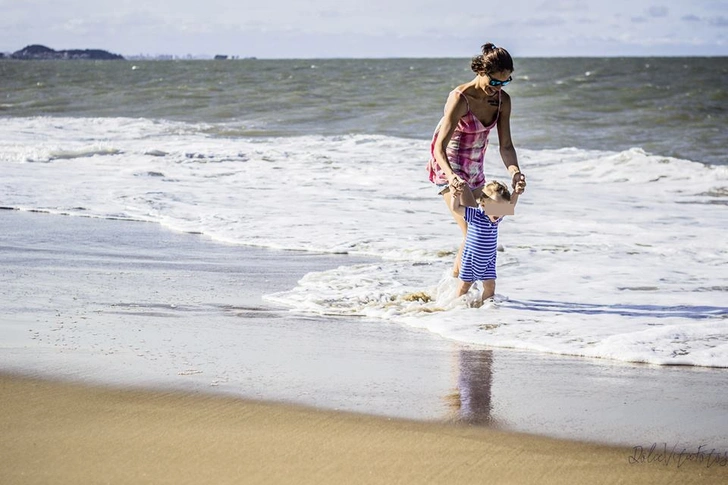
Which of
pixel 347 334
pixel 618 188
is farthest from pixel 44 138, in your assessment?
pixel 347 334

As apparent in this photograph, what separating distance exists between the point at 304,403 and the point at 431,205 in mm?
7234

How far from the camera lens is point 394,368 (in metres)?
4.36

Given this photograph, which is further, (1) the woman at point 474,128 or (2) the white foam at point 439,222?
(2) the white foam at point 439,222

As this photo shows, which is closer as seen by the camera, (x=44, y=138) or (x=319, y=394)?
(x=319, y=394)

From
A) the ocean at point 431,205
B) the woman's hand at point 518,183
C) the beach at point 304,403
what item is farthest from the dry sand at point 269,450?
the woman's hand at point 518,183

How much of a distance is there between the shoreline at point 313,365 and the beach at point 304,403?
0.6 inches

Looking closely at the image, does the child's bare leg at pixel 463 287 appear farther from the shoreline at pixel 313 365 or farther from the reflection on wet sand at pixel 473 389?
the reflection on wet sand at pixel 473 389

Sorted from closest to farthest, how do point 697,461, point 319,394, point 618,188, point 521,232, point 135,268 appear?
point 697,461
point 319,394
point 135,268
point 521,232
point 618,188

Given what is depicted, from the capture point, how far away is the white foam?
5414 mm

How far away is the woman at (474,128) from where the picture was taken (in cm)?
527

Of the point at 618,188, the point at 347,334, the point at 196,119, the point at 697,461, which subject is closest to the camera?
the point at 697,461

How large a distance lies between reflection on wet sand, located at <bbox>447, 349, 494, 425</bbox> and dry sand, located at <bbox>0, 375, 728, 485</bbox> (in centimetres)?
17

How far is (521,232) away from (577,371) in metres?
4.72

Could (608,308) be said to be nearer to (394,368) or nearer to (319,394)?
(394,368)
